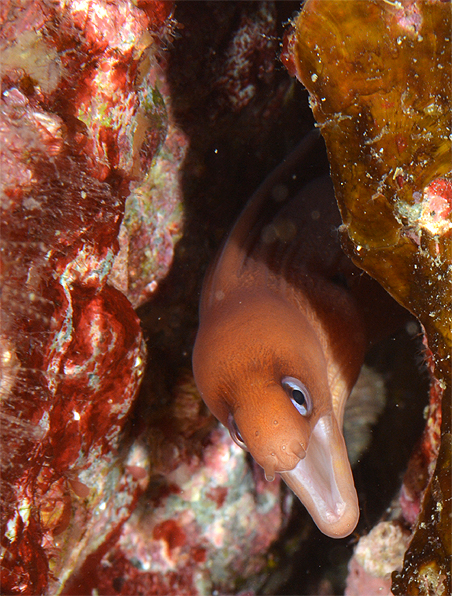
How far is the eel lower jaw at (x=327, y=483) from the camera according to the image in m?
2.20

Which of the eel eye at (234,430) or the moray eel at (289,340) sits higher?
the moray eel at (289,340)

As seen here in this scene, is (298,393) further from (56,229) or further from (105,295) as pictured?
(56,229)

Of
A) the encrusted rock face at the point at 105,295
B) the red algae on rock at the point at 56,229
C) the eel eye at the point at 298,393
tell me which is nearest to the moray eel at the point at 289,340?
the eel eye at the point at 298,393

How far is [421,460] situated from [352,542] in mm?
1529

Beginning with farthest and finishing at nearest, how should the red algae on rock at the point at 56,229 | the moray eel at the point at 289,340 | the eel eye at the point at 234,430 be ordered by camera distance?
1. the eel eye at the point at 234,430
2. the moray eel at the point at 289,340
3. the red algae on rock at the point at 56,229

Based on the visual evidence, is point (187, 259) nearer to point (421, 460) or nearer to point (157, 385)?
point (157, 385)

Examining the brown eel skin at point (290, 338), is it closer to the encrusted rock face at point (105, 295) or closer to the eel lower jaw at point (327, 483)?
the eel lower jaw at point (327, 483)

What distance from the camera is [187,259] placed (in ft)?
11.3

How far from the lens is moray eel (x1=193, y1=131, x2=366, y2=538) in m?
2.15

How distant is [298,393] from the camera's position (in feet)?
7.41

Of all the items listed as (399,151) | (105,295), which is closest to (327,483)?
(105,295)

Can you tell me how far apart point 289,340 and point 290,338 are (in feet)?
0.07

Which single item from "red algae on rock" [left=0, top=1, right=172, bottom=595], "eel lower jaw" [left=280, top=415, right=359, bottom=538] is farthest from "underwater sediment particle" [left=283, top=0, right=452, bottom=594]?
"red algae on rock" [left=0, top=1, right=172, bottom=595]

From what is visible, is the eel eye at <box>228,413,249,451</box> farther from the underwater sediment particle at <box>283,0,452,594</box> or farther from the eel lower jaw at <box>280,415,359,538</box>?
the underwater sediment particle at <box>283,0,452,594</box>
